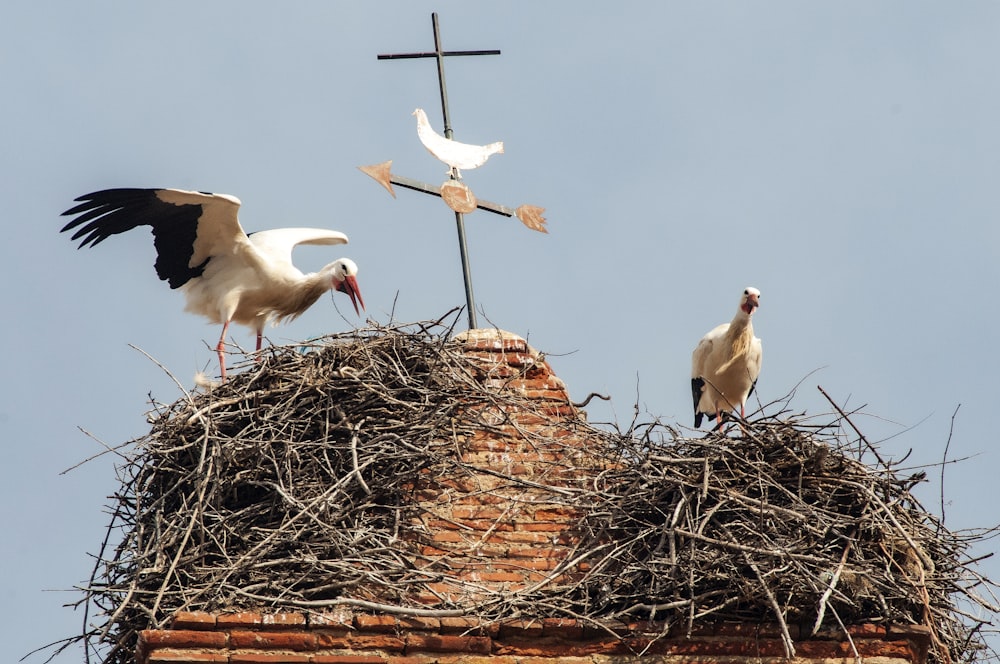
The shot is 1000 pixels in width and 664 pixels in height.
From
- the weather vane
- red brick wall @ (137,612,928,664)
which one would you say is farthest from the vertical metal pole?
red brick wall @ (137,612,928,664)

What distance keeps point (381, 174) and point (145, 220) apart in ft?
5.46

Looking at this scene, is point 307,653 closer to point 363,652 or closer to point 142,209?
point 363,652

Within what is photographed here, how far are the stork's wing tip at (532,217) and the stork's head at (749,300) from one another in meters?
1.75

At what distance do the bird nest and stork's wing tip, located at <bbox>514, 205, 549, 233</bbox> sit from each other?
1.92m

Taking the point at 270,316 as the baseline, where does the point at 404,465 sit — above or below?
below

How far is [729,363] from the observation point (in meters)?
10.6

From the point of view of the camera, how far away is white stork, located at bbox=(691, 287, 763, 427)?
10.6m

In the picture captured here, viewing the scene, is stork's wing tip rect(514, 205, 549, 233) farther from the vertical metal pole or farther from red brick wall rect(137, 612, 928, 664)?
red brick wall rect(137, 612, 928, 664)

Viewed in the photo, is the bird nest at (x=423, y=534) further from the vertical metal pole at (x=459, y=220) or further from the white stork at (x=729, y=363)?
the white stork at (x=729, y=363)

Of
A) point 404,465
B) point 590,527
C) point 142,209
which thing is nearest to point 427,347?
point 404,465

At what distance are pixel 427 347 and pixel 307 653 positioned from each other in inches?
76.3

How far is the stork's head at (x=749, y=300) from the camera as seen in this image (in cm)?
1047

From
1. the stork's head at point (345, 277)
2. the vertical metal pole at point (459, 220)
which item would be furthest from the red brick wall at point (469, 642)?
the stork's head at point (345, 277)

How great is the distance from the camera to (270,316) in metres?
10.5
